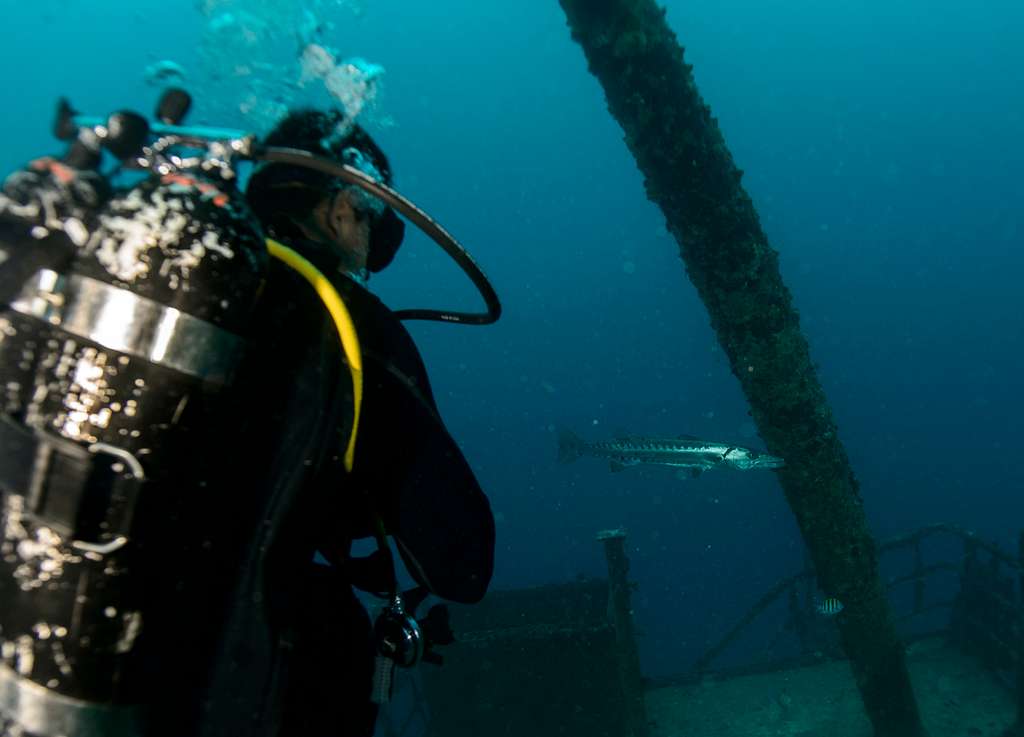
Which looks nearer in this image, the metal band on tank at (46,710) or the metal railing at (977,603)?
the metal band on tank at (46,710)

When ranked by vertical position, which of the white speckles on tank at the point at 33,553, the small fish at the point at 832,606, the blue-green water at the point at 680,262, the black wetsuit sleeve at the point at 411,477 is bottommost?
the small fish at the point at 832,606

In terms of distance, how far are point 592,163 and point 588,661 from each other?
135379 mm

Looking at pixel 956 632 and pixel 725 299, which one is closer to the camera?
pixel 725 299

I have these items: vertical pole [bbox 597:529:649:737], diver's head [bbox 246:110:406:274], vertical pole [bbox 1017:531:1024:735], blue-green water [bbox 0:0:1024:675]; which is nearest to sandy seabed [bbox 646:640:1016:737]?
vertical pole [bbox 1017:531:1024:735]

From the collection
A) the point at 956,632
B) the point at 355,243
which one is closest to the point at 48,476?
the point at 355,243

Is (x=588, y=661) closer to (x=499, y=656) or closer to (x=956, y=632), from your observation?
(x=499, y=656)

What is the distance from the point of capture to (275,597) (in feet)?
4.14

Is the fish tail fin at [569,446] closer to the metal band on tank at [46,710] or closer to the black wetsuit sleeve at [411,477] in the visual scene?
the black wetsuit sleeve at [411,477]

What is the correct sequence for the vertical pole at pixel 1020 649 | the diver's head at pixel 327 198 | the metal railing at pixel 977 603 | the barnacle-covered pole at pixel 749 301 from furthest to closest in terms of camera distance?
the metal railing at pixel 977 603 < the vertical pole at pixel 1020 649 < the barnacle-covered pole at pixel 749 301 < the diver's head at pixel 327 198

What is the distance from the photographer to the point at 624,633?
8578 mm

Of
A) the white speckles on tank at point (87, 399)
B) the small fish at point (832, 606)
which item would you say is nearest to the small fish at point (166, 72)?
the white speckles on tank at point (87, 399)

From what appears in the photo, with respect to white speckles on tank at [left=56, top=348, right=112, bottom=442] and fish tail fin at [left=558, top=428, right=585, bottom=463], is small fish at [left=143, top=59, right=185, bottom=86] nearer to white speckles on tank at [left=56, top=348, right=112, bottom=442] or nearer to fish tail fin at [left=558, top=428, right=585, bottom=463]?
white speckles on tank at [left=56, top=348, right=112, bottom=442]

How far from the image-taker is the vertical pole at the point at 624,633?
821cm

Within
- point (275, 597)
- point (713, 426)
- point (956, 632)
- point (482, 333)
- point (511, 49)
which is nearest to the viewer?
point (275, 597)
